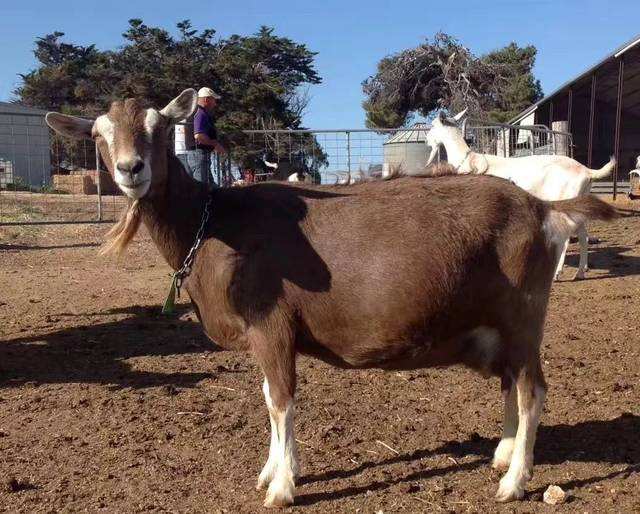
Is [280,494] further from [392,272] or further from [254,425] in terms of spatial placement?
[392,272]

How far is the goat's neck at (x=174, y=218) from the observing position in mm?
3943

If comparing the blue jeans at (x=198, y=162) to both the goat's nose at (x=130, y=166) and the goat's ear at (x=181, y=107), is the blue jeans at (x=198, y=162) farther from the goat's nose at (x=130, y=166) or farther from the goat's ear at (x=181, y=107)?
the goat's nose at (x=130, y=166)

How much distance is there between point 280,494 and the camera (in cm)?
371

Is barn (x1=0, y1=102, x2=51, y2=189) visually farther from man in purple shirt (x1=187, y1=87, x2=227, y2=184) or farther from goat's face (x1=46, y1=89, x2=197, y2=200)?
goat's face (x1=46, y1=89, x2=197, y2=200)

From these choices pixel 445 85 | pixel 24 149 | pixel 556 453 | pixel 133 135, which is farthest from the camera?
pixel 445 85

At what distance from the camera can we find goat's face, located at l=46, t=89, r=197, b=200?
140 inches

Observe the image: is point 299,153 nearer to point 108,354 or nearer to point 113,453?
point 108,354

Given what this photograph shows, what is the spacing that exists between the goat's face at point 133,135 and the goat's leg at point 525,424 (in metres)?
2.14

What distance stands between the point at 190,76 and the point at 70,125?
33545mm

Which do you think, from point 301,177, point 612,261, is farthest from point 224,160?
point 612,261

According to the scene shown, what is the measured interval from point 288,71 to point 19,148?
29456 millimetres

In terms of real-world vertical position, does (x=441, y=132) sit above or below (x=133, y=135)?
above

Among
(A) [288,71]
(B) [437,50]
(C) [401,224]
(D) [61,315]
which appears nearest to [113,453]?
(C) [401,224]

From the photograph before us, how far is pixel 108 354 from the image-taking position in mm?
6434
